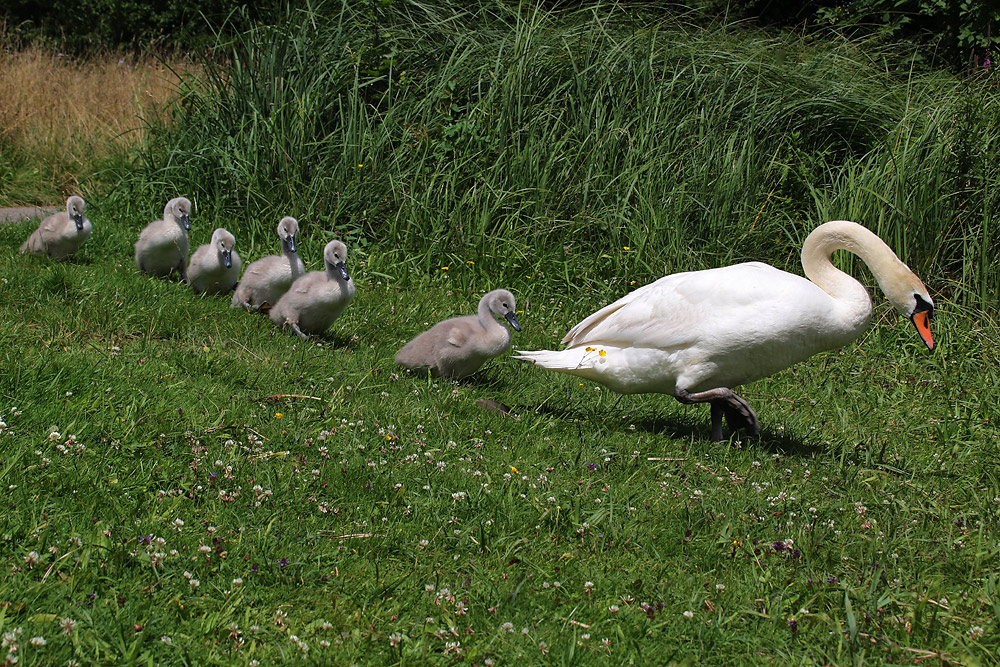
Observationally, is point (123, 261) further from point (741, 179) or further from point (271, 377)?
point (741, 179)

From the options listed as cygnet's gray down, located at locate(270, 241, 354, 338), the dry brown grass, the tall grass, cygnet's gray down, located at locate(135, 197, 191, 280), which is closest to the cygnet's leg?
cygnet's gray down, located at locate(270, 241, 354, 338)

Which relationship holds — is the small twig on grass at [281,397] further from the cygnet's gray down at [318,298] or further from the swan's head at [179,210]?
the swan's head at [179,210]

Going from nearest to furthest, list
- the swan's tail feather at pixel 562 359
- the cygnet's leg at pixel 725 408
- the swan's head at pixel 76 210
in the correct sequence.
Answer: the cygnet's leg at pixel 725 408, the swan's tail feather at pixel 562 359, the swan's head at pixel 76 210

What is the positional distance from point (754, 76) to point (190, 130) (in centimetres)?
591

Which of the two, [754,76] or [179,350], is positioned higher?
[754,76]

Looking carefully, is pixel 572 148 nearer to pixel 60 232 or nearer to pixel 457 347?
pixel 457 347

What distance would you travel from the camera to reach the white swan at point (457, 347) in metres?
5.87

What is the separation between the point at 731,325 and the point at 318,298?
2718 millimetres

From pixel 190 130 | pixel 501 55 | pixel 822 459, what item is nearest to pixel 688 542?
pixel 822 459

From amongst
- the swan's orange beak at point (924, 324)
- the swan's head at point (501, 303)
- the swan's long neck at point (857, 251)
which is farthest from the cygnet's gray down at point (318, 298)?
the swan's orange beak at point (924, 324)

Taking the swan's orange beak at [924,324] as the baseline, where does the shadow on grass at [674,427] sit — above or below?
below

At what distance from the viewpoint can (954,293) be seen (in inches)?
323

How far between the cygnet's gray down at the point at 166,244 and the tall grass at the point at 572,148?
1.40 meters

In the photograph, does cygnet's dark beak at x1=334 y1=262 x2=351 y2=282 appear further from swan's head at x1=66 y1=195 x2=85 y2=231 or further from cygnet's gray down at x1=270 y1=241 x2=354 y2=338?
swan's head at x1=66 y1=195 x2=85 y2=231
